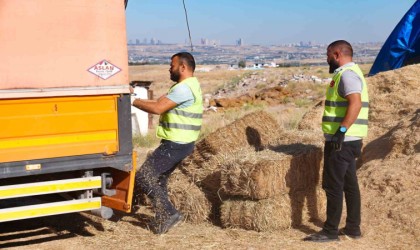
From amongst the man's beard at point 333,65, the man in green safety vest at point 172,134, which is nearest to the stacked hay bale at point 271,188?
the man in green safety vest at point 172,134

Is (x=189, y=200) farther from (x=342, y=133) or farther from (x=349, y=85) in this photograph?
(x=349, y=85)

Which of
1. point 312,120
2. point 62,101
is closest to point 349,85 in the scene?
point 62,101

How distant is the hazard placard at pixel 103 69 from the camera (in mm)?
5945

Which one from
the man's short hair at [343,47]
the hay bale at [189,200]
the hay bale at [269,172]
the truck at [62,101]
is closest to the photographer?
the truck at [62,101]

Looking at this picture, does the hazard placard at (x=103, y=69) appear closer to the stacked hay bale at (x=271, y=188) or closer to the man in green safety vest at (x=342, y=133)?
the stacked hay bale at (x=271, y=188)

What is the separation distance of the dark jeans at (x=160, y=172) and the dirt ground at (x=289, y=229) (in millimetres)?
322

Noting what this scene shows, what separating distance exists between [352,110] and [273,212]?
4.93 feet

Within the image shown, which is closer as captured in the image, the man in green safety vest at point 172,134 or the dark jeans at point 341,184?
the dark jeans at point 341,184

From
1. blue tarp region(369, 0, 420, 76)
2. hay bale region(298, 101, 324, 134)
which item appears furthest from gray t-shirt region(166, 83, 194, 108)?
blue tarp region(369, 0, 420, 76)

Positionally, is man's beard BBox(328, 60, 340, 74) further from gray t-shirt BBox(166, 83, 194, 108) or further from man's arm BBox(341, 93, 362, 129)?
gray t-shirt BBox(166, 83, 194, 108)

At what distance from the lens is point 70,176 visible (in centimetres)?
637

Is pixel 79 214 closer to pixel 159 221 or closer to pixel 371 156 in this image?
pixel 159 221

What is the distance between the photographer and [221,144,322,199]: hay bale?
22.0 ft

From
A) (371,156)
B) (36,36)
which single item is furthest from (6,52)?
(371,156)
